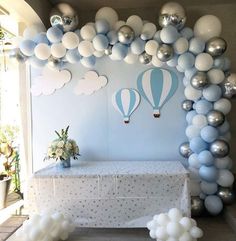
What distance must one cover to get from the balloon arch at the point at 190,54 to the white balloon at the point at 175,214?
26.0 inches

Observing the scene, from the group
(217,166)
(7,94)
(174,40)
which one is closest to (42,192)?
(217,166)

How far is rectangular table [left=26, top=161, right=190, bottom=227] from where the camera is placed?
9.33 ft

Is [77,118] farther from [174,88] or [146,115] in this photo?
[174,88]

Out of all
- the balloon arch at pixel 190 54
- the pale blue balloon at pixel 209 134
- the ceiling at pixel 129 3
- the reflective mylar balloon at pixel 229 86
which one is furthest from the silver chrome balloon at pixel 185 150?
the ceiling at pixel 129 3

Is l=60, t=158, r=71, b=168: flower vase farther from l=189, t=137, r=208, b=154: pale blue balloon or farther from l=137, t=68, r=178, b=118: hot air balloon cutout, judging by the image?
l=189, t=137, r=208, b=154: pale blue balloon

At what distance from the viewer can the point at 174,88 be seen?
11.8ft

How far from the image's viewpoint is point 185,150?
11.1 ft

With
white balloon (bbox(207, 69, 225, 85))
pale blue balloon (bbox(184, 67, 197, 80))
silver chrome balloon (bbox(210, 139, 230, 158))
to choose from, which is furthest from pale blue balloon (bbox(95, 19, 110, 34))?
silver chrome balloon (bbox(210, 139, 230, 158))

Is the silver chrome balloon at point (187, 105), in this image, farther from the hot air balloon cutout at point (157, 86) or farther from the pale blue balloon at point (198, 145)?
the pale blue balloon at point (198, 145)

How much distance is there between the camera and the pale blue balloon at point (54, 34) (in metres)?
3.13

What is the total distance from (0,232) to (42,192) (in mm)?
807

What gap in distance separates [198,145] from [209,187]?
50 centimetres

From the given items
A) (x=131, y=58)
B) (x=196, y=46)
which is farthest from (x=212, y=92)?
(x=131, y=58)

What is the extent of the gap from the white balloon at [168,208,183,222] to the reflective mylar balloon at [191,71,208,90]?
1.31 meters
